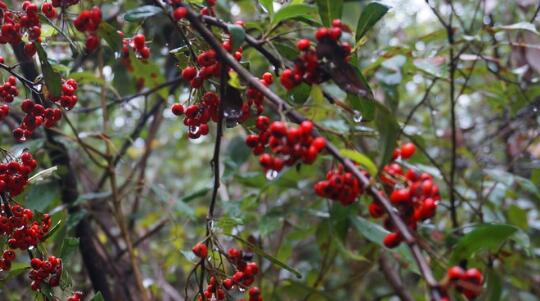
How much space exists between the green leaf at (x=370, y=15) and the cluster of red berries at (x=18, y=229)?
79cm

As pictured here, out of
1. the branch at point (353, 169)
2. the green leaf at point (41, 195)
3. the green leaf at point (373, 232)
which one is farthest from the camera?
the green leaf at point (41, 195)

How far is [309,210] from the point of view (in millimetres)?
1909

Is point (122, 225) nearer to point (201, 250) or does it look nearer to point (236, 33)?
point (201, 250)

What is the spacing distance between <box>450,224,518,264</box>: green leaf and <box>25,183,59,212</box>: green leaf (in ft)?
4.29

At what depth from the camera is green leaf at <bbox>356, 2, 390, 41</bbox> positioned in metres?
1.11

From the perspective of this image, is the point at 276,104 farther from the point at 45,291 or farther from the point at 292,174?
the point at 292,174

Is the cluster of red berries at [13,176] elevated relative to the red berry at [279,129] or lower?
elevated

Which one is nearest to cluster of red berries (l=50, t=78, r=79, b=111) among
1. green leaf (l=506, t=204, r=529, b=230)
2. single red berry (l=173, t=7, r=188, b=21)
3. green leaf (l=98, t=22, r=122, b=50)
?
green leaf (l=98, t=22, r=122, b=50)

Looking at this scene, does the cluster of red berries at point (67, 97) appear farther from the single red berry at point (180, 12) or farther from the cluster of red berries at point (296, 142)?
the cluster of red berries at point (296, 142)

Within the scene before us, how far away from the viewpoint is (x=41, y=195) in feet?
5.92

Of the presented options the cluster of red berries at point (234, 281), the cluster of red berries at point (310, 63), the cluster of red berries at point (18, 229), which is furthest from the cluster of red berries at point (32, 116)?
the cluster of red berries at point (310, 63)

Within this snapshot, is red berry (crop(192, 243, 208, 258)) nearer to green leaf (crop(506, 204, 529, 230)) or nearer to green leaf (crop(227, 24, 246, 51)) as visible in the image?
green leaf (crop(227, 24, 246, 51))

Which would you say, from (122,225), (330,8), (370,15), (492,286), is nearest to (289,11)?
(330,8)

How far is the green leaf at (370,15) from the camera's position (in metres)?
1.11
